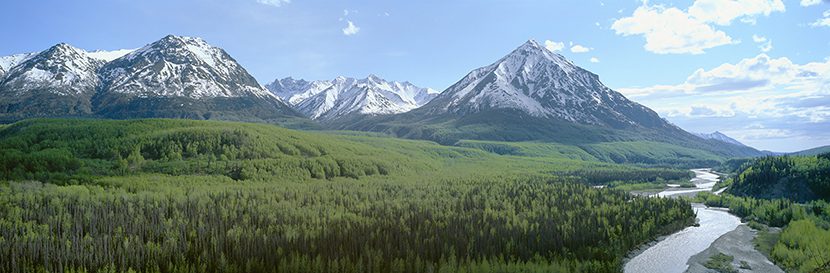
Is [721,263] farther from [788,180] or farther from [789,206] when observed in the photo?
[788,180]

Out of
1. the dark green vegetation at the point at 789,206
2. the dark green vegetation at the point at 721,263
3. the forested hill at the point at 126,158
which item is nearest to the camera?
the dark green vegetation at the point at 721,263

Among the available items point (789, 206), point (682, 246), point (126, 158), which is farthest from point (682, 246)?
point (126, 158)

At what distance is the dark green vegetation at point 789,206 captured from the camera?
83.6 metres

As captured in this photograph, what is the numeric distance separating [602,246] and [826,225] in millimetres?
56580

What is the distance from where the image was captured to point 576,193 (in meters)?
156

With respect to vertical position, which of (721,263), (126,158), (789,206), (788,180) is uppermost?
(126,158)

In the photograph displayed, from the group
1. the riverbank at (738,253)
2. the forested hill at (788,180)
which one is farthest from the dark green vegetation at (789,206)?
the riverbank at (738,253)

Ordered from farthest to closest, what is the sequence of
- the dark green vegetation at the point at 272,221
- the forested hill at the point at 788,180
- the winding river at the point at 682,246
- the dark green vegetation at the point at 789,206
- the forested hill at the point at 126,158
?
the forested hill at the point at 126,158 < the forested hill at the point at 788,180 < the winding river at the point at 682,246 < the dark green vegetation at the point at 789,206 < the dark green vegetation at the point at 272,221

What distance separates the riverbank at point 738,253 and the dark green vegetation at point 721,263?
61 cm

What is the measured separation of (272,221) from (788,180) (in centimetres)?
15531

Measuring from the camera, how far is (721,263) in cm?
8550

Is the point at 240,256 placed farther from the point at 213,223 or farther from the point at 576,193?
the point at 576,193

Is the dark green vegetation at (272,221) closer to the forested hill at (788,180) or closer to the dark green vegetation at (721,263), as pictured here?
the dark green vegetation at (721,263)

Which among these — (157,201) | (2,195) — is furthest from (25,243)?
(2,195)
